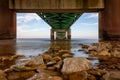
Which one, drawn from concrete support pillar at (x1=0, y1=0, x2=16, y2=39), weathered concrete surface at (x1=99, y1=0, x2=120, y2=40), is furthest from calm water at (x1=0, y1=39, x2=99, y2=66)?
concrete support pillar at (x1=0, y1=0, x2=16, y2=39)

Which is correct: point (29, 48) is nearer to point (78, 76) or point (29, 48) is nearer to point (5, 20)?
point (78, 76)

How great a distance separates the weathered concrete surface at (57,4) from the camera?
21.3 m

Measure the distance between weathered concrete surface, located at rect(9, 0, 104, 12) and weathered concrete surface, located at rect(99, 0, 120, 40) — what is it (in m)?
1.06

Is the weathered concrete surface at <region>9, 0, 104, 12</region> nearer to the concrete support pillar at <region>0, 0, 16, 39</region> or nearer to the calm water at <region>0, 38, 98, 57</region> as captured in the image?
the concrete support pillar at <region>0, 0, 16, 39</region>

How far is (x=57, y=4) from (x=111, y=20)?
530cm

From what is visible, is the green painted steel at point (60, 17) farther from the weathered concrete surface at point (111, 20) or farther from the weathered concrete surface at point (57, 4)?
the weathered concrete surface at point (111, 20)

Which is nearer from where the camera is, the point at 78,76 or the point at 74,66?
the point at 78,76

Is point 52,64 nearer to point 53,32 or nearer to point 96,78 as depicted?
point 96,78

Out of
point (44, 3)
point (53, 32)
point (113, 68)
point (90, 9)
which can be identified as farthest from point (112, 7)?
point (53, 32)

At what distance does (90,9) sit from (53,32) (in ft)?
146

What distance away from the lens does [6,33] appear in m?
21.7

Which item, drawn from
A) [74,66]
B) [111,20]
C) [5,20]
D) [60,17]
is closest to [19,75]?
[74,66]

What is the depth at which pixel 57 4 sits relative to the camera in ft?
70.2

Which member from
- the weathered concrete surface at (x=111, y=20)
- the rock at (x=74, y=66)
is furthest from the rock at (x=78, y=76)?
the weathered concrete surface at (x=111, y=20)
